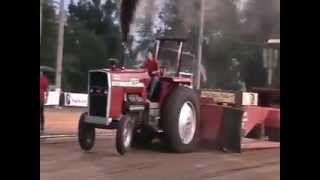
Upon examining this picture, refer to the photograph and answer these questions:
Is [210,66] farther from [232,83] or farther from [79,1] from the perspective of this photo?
[79,1]

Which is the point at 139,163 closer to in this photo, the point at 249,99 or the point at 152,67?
the point at 152,67

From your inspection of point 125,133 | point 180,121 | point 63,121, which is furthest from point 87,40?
point 180,121

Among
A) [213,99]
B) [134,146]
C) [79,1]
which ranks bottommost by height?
[134,146]

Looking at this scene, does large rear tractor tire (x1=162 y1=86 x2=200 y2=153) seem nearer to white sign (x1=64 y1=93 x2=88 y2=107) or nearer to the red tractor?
the red tractor

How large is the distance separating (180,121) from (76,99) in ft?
2.16

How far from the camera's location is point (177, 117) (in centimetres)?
450

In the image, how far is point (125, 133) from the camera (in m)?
4.43

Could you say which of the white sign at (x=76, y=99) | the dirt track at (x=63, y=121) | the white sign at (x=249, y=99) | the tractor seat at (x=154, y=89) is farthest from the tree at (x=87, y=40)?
the white sign at (x=249, y=99)

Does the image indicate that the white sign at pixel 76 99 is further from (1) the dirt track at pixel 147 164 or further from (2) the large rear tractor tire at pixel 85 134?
(1) the dirt track at pixel 147 164

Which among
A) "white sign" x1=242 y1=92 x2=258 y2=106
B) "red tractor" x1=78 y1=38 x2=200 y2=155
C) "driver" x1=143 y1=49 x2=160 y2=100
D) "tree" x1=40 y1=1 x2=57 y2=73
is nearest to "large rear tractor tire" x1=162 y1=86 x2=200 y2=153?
"red tractor" x1=78 y1=38 x2=200 y2=155

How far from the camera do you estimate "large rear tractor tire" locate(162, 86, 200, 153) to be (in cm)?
442
